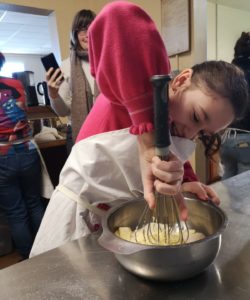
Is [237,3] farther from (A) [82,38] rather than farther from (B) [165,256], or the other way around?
(B) [165,256]

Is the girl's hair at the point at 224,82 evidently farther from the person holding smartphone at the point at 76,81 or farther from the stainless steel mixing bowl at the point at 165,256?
the person holding smartphone at the point at 76,81

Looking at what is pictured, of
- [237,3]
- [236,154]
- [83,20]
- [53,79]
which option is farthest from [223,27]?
[53,79]

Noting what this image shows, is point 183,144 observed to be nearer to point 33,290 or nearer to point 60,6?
point 33,290

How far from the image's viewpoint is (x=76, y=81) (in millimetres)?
1120

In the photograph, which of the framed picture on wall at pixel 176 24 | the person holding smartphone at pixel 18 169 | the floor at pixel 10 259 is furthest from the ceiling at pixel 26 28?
the floor at pixel 10 259

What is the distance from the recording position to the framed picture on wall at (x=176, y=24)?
148 cm

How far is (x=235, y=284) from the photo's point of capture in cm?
34

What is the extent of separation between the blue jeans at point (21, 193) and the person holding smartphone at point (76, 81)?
0.22 metres

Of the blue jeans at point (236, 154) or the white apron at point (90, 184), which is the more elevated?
the white apron at point (90, 184)

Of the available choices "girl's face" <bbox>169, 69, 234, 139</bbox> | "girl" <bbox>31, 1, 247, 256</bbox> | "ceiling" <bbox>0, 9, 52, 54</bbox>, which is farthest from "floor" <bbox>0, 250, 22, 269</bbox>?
"ceiling" <bbox>0, 9, 52, 54</bbox>

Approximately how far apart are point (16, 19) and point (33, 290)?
334 cm

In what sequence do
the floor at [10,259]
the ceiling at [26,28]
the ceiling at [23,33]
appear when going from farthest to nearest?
the ceiling at [23,33], the ceiling at [26,28], the floor at [10,259]

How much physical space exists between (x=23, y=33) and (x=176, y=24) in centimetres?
289

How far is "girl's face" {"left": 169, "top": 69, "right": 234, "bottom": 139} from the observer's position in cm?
42
